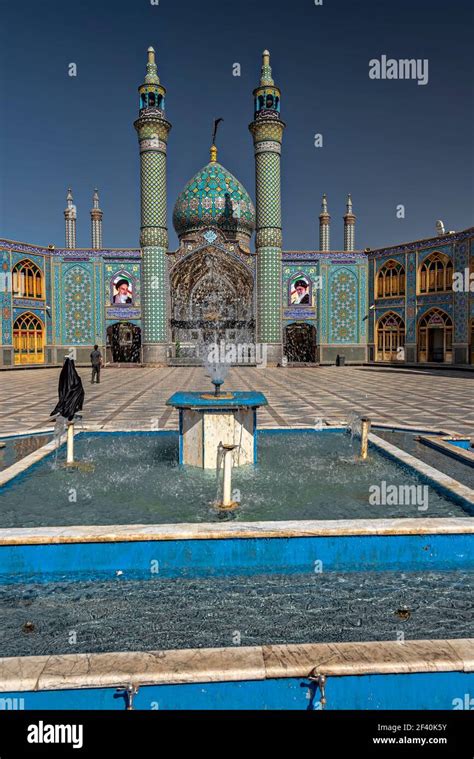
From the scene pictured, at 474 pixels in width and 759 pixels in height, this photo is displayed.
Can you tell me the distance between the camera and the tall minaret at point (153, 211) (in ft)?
71.9

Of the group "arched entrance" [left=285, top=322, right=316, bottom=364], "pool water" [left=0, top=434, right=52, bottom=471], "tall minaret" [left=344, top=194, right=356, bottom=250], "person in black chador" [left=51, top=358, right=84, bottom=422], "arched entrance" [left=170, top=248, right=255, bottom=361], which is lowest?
"pool water" [left=0, top=434, right=52, bottom=471]

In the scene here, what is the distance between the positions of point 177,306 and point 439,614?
24.1 m

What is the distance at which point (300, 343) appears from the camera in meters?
25.6

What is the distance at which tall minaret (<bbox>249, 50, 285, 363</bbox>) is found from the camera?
22.3 metres

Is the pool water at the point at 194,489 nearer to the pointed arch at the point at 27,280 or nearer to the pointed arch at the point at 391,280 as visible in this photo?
the pointed arch at the point at 27,280

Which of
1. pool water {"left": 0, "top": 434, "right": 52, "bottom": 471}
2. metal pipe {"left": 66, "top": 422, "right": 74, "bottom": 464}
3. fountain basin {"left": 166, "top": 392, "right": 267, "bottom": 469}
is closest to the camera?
fountain basin {"left": 166, "top": 392, "right": 267, "bottom": 469}

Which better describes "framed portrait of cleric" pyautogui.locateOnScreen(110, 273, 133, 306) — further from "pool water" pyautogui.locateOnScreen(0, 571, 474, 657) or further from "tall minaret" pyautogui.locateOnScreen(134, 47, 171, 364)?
"pool water" pyautogui.locateOnScreen(0, 571, 474, 657)

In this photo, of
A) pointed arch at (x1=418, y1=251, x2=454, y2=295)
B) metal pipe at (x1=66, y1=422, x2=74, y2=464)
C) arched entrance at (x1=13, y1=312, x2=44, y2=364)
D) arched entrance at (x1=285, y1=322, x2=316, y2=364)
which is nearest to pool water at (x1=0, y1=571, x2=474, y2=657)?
metal pipe at (x1=66, y1=422, x2=74, y2=464)

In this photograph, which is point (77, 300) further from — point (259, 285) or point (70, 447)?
point (70, 447)

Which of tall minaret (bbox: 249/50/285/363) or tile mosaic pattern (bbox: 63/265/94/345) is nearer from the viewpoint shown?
tall minaret (bbox: 249/50/285/363)

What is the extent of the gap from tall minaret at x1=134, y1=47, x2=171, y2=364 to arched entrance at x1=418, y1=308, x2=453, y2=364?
1078 centimetres

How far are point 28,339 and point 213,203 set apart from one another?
1092 centimetres

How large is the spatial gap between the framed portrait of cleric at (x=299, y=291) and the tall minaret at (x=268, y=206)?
88cm

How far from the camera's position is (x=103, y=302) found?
2286 cm
